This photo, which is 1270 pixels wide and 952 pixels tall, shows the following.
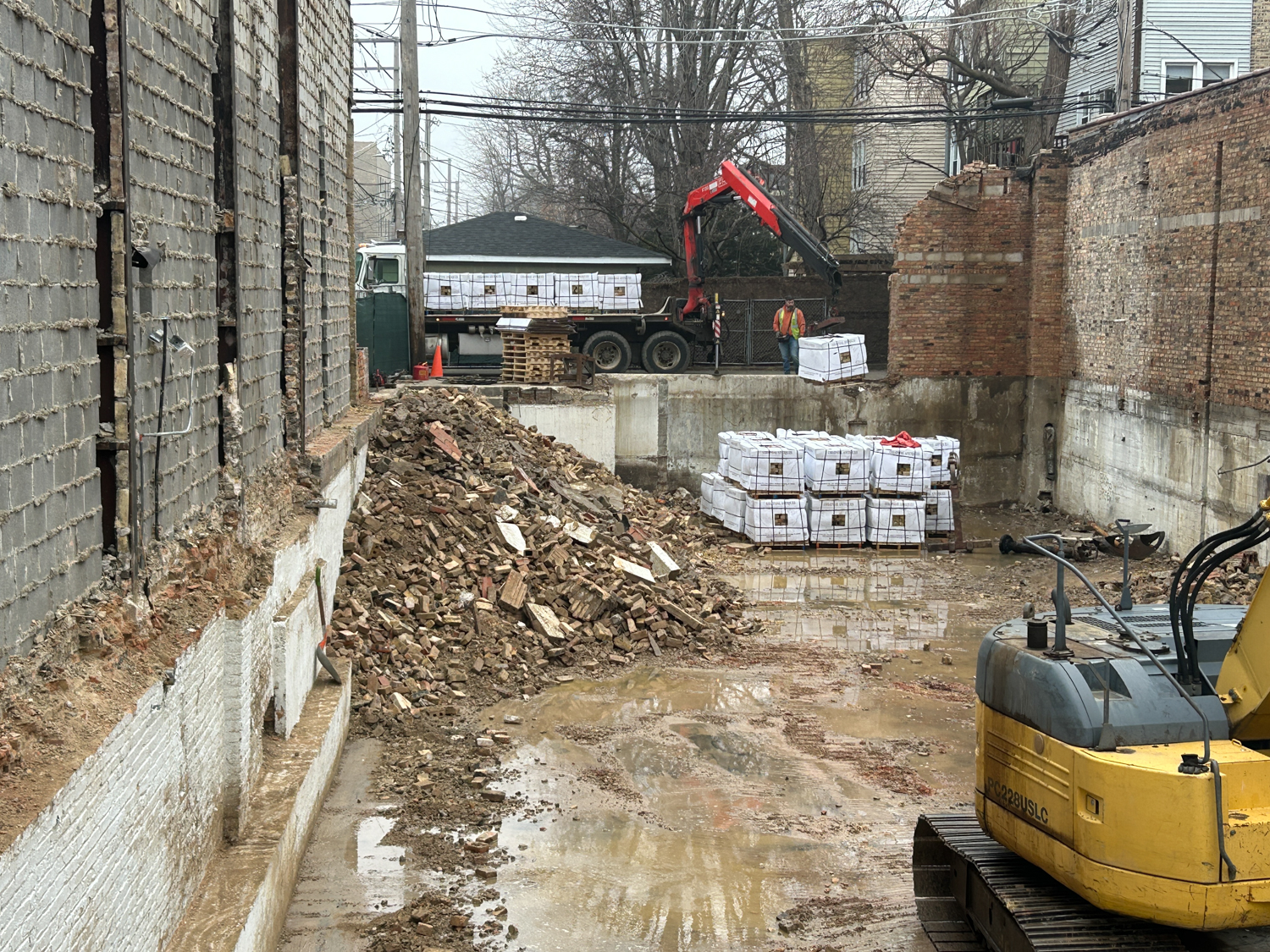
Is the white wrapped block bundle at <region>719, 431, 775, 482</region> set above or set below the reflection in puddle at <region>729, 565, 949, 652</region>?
above

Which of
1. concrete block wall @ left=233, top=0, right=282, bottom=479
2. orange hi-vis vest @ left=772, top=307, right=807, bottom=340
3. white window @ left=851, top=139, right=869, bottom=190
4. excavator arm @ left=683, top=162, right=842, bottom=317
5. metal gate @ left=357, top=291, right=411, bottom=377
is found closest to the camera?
concrete block wall @ left=233, top=0, right=282, bottom=479

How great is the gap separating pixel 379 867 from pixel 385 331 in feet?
61.8

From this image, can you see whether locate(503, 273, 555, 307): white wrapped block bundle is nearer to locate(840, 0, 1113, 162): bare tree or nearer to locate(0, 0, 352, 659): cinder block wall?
locate(840, 0, 1113, 162): bare tree

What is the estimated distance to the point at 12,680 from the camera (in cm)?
439

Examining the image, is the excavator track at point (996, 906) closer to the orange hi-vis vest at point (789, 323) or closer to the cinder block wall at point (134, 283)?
the cinder block wall at point (134, 283)

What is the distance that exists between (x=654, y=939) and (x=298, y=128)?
7.86 m

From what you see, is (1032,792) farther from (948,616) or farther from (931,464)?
(931,464)

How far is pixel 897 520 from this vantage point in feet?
65.9

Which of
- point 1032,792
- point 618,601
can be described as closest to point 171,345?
point 1032,792

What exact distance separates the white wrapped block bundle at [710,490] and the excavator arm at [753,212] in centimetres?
537

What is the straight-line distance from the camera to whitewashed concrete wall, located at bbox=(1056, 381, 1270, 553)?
16859 millimetres

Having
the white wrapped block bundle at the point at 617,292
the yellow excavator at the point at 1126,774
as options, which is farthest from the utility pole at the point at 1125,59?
the yellow excavator at the point at 1126,774

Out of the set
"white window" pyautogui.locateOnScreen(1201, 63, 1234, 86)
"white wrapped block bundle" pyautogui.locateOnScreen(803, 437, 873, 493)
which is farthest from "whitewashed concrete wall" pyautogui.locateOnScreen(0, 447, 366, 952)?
"white window" pyautogui.locateOnScreen(1201, 63, 1234, 86)

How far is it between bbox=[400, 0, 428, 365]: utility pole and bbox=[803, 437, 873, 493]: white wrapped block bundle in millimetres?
8011
